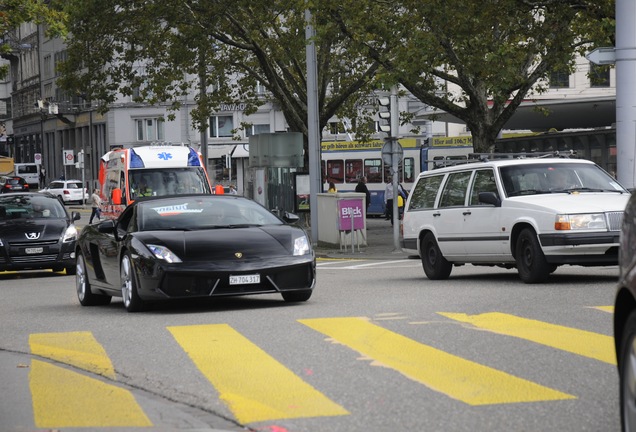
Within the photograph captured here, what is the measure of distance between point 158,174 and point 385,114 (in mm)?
5550

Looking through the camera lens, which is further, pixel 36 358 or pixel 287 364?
pixel 36 358

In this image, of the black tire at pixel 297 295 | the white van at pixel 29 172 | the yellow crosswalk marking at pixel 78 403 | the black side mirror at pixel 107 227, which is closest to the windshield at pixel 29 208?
the black side mirror at pixel 107 227

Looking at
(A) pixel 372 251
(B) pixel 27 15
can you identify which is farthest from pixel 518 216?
(B) pixel 27 15

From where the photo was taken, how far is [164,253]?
13.5m

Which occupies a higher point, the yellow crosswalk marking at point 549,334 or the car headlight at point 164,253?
the car headlight at point 164,253

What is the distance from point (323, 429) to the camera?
22.5ft

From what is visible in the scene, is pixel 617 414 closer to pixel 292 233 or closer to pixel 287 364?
pixel 287 364

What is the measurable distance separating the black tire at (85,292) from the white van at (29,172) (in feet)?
280

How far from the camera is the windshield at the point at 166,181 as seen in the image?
3078 centimetres

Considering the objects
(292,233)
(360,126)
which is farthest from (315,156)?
(292,233)

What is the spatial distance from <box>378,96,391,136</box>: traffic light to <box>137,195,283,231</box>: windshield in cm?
1496

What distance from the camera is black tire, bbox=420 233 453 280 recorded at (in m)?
18.4

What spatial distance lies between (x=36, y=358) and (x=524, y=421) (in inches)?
188

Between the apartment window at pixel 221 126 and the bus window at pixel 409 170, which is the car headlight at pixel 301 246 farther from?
the apartment window at pixel 221 126
